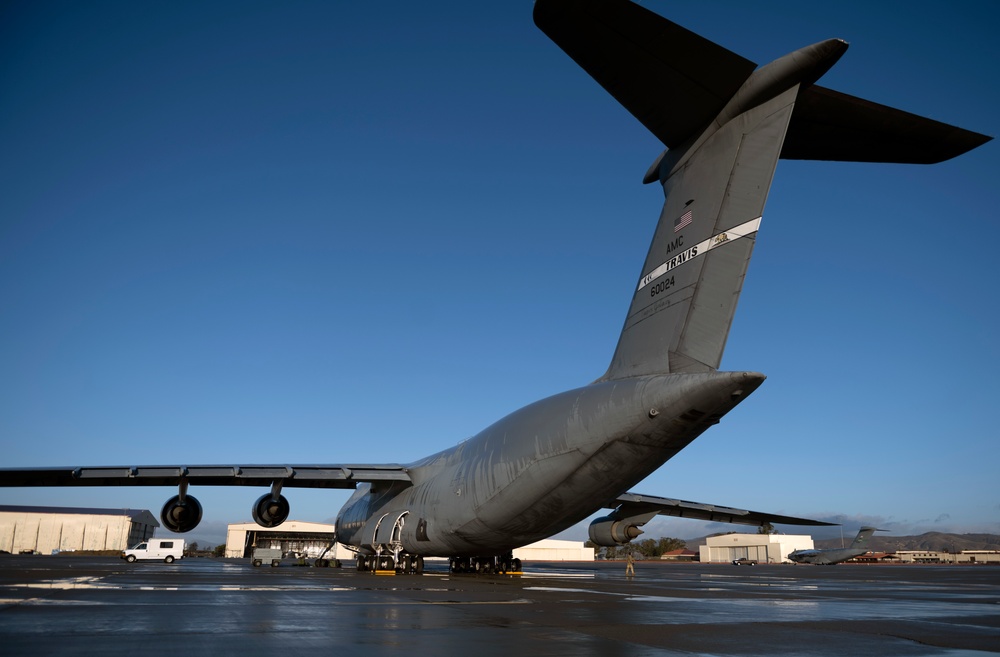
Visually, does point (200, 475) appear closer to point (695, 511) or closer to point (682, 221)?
point (682, 221)

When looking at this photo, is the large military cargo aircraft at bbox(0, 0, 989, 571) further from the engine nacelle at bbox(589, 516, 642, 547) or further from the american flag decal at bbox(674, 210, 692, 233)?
the engine nacelle at bbox(589, 516, 642, 547)

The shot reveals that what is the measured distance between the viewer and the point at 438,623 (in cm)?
578

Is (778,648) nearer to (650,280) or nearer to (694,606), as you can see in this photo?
(694,606)

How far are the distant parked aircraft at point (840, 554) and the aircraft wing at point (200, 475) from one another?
107 ft

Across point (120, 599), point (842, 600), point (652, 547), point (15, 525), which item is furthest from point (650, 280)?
point (652, 547)

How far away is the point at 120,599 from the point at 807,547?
221 feet

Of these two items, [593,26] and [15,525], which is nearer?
[593,26]

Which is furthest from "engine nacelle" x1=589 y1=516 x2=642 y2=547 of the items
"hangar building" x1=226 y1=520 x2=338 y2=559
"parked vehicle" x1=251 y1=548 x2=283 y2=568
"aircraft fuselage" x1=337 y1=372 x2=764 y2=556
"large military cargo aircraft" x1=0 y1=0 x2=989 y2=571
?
"hangar building" x1=226 y1=520 x2=338 y2=559

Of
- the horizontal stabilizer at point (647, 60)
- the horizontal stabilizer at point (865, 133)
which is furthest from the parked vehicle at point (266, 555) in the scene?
the horizontal stabilizer at point (865, 133)

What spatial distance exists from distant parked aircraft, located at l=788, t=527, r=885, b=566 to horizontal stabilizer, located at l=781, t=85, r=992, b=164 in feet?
119

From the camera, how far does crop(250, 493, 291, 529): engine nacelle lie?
16375 mm

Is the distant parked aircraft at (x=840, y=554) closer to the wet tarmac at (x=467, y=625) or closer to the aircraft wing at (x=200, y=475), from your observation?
the aircraft wing at (x=200, y=475)

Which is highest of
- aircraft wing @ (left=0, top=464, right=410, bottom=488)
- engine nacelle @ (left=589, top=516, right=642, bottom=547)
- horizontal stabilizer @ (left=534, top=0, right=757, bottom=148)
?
horizontal stabilizer @ (left=534, top=0, right=757, bottom=148)

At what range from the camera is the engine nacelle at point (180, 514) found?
49.5 feet
